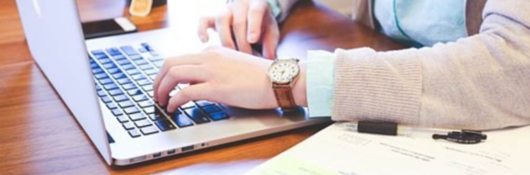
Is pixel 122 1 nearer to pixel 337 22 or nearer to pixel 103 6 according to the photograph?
pixel 103 6

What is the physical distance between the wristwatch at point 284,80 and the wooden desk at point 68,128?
0.04 meters

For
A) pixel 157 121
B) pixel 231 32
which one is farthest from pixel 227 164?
pixel 231 32

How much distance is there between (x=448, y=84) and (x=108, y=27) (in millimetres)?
676

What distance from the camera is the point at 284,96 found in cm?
77

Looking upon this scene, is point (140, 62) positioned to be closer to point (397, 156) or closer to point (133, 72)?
point (133, 72)

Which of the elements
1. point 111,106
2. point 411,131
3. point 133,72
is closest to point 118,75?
point 133,72

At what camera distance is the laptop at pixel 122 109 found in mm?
658

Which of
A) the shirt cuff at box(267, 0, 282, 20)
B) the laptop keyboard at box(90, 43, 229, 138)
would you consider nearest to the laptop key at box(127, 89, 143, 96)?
the laptop keyboard at box(90, 43, 229, 138)

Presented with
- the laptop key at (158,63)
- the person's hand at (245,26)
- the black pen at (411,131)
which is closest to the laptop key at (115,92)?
the laptop key at (158,63)

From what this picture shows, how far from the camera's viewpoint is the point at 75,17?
0.58 m

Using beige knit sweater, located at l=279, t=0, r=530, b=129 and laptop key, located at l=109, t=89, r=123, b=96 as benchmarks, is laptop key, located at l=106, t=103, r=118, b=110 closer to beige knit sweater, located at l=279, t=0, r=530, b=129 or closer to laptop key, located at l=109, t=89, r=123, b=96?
laptop key, located at l=109, t=89, r=123, b=96

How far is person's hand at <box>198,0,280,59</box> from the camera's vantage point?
1.01m

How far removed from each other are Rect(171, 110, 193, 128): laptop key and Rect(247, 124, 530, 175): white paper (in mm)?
135

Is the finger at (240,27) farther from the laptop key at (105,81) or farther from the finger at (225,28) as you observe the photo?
the laptop key at (105,81)
